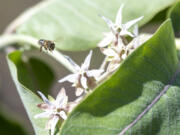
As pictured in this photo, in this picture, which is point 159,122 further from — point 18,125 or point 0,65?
point 0,65

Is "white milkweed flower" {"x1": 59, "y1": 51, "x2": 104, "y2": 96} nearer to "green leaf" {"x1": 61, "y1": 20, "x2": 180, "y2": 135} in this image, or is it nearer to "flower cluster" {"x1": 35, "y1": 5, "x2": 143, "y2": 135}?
"flower cluster" {"x1": 35, "y1": 5, "x2": 143, "y2": 135}

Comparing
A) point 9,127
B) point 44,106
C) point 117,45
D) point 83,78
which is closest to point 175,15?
point 117,45

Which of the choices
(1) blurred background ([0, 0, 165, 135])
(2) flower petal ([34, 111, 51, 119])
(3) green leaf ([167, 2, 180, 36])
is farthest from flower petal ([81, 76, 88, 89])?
(1) blurred background ([0, 0, 165, 135])

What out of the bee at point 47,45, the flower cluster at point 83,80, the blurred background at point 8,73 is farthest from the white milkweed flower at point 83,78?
the blurred background at point 8,73

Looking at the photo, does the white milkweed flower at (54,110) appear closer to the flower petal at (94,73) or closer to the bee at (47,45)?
the flower petal at (94,73)

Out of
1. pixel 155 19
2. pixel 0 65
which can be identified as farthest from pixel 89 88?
pixel 0 65

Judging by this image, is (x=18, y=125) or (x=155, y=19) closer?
(x=155, y=19)
